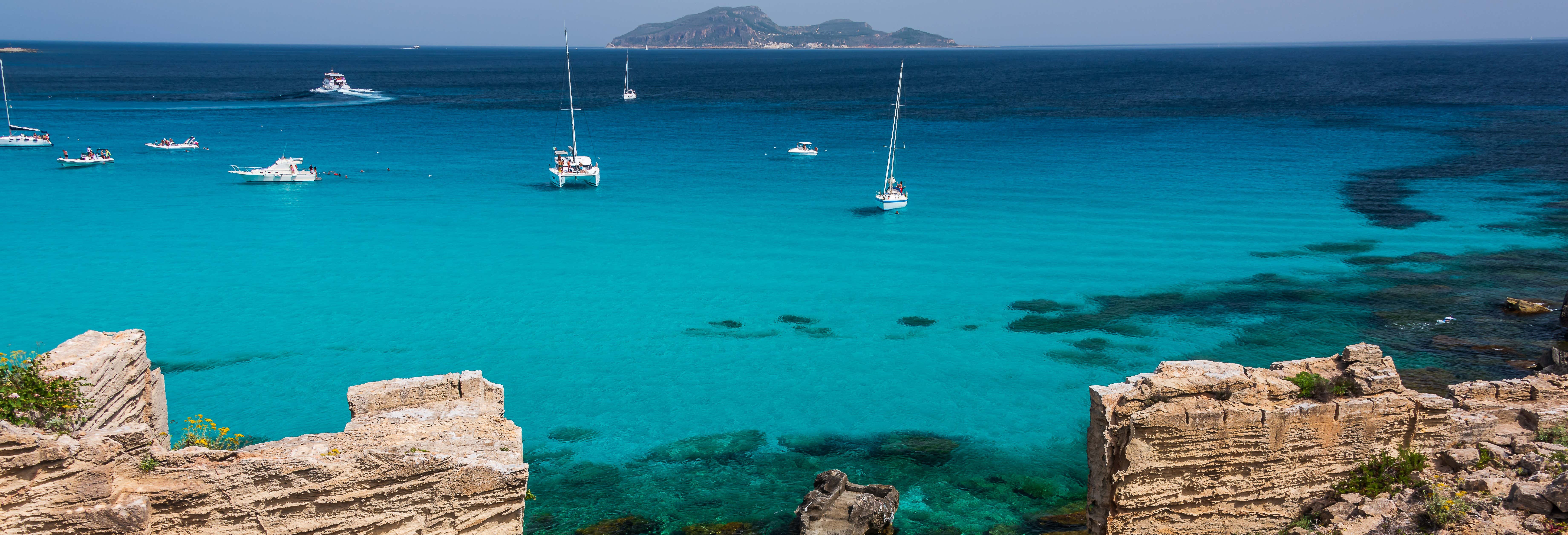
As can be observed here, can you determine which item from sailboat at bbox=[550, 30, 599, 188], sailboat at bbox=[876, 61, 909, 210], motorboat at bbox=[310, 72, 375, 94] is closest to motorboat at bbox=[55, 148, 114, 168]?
sailboat at bbox=[550, 30, 599, 188]

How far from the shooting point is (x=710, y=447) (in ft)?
60.4

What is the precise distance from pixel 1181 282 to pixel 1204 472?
2036 centimetres

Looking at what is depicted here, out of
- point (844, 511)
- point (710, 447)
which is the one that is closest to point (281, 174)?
point (710, 447)

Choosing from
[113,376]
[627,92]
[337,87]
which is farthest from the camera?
[337,87]

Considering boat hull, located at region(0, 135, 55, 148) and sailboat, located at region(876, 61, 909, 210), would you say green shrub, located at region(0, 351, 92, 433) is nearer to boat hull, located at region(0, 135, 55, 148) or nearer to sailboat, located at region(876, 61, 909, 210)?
sailboat, located at region(876, 61, 909, 210)

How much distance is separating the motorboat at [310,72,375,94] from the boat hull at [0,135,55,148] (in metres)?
54.1

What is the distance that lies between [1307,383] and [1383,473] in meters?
1.55

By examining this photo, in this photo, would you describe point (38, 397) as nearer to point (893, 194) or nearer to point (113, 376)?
point (113, 376)

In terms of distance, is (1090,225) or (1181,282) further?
(1090,225)

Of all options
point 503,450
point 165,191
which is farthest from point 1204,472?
point 165,191

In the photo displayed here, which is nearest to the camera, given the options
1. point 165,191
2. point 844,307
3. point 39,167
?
point 844,307

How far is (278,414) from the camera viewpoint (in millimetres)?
19938

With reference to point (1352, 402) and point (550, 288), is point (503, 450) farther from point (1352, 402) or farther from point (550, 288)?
point (550, 288)

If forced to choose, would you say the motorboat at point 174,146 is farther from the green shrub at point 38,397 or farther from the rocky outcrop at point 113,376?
the green shrub at point 38,397
